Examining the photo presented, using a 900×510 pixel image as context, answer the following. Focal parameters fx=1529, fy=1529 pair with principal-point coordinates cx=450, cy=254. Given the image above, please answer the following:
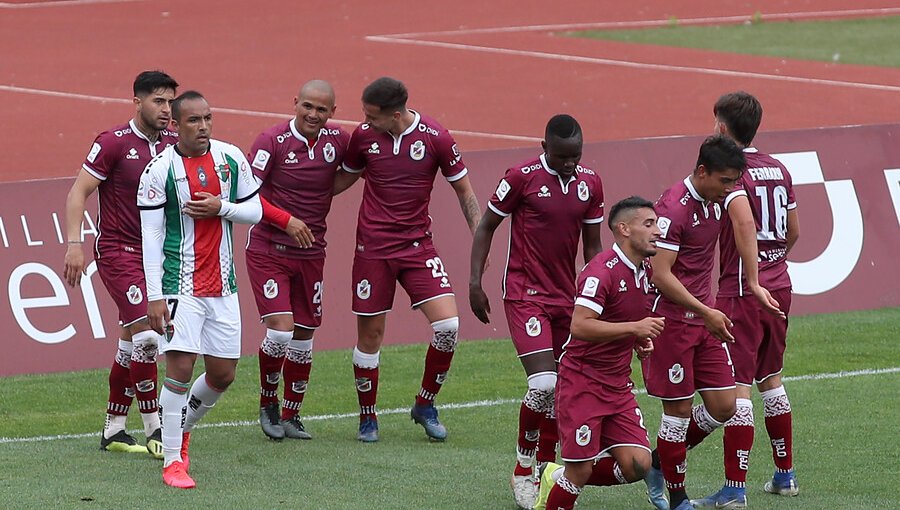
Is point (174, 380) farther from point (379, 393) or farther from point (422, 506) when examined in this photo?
point (379, 393)

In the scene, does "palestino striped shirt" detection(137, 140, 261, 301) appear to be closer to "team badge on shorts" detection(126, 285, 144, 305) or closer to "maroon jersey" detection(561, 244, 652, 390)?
"team badge on shorts" detection(126, 285, 144, 305)

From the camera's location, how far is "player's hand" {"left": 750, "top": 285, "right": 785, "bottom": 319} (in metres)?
7.79

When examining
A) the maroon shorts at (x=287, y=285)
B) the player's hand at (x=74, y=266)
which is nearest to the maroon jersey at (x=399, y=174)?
the maroon shorts at (x=287, y=285)

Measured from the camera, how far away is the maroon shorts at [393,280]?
32.2 feet

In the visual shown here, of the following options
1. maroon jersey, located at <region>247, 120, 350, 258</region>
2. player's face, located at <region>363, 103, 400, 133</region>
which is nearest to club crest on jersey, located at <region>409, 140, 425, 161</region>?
player's face, located at <region>363, 103, 400, 133</region>

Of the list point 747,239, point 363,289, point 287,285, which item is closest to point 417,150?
point 363,289

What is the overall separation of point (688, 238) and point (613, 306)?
75 cm

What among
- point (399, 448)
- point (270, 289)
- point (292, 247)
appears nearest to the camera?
point (399, 448)

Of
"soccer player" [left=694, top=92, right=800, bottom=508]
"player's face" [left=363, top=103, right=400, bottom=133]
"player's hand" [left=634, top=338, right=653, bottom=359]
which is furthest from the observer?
"player's face" [left=363, top=103, right=400, bottom=133]

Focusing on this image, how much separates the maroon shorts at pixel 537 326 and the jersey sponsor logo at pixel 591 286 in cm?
93

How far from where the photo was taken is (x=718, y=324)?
749 centimetres

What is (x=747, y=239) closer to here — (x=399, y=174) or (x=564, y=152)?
(x=564, y=152)

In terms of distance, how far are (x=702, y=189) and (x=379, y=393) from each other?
13.3 feet

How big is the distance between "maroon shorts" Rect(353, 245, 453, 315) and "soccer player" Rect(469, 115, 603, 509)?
1362 millimetres
